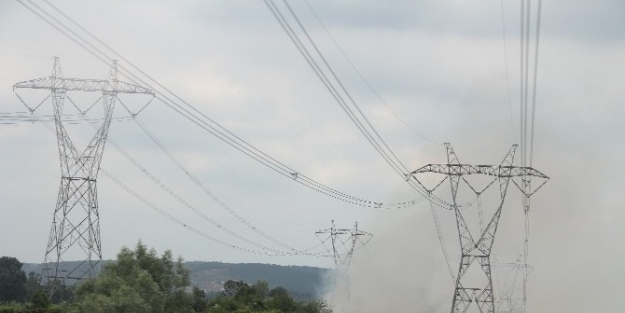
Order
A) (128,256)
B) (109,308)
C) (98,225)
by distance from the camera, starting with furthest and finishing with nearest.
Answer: (98,225), (128,256), (109,308)

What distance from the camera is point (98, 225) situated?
9600cm

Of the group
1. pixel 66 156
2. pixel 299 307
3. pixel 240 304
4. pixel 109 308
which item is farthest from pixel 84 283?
pixel 299 307

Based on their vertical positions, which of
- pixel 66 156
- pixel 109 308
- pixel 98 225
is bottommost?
pixel 109 308

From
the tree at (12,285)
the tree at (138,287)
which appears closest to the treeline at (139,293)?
the tree at (138,287)

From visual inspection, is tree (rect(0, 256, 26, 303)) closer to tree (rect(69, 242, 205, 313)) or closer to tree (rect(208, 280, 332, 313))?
tree (rect(208, 280, 332, 313))

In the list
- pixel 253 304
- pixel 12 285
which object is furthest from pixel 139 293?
pixel 12 285

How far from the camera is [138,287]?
8375cm

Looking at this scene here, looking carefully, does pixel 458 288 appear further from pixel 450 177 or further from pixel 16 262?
pixel 16 262

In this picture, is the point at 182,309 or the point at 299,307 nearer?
the point at 182,309

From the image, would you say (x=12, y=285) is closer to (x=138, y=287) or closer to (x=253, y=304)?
(x=253, y=304)

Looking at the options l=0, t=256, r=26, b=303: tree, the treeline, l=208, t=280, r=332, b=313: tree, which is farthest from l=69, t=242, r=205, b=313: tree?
l=0, t=256, r=26, b=303: tree

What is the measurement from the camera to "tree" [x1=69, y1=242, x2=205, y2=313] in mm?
76500

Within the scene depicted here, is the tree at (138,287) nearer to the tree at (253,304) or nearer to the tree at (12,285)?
the tree at (253,304)

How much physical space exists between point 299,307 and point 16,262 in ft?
271
